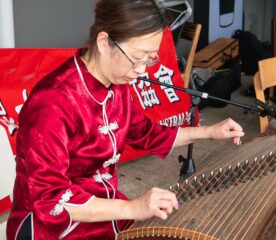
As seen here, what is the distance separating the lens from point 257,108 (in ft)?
6.43

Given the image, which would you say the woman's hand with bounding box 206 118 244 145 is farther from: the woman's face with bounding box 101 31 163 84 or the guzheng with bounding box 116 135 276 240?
the woman's face with bounding box 101 31 163 84

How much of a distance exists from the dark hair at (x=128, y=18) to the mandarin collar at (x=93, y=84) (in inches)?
5.1

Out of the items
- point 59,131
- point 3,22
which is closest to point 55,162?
point 59,131

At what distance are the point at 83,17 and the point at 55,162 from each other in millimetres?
3389

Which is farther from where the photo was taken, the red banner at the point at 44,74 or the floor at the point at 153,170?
the floor at the point at 153,170

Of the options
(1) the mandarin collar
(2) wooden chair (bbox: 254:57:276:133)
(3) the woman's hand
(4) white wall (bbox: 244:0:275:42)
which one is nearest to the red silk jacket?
(1) the mandarin collar

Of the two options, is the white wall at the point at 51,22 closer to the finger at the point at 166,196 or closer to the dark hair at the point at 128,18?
the dark hair at the point at 128,18

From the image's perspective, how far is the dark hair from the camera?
3.89 ft

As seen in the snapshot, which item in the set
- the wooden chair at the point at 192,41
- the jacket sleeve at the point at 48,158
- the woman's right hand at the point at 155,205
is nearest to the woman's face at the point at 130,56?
the jacket sleeve at the point at 48,158

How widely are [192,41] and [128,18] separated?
312 cm

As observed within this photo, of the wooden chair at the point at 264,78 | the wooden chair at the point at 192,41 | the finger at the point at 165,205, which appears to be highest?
the finger at the point at 165,205

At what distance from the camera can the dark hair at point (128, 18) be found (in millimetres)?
1186

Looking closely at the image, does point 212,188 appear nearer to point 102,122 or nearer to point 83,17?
point 102,122

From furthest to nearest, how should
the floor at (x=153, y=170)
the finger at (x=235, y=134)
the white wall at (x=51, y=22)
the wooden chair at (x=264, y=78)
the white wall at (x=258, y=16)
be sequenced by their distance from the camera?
the white wall at (x=258, y=16), the white wall at (x=51, y=22), the floor at (x=153, y=170), the wooden chair at (x=264, y=78), the finger at (x=235, y=134)
